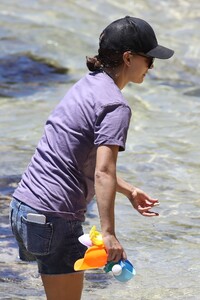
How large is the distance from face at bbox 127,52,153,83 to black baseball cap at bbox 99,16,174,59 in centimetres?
4

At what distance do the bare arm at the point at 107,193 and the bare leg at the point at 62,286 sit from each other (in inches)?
12.8

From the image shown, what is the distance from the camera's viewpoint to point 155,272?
5562 millimetres

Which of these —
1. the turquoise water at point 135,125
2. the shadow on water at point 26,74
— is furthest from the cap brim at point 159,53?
the shadow on water at point 26,74

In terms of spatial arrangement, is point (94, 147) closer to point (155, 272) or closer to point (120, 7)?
point (155, 272)

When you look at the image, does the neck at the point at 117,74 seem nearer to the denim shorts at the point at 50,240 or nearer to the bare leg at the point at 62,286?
the denim shorts at the point at 50,240

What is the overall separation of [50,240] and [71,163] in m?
0.34

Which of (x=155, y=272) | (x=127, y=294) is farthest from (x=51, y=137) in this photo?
(x=155, y=272)

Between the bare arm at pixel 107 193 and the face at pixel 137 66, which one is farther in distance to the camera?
the face at pixel 137 66

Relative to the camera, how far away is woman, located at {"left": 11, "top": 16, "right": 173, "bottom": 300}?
368 centimetres

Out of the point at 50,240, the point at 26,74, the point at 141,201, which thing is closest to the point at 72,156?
the point at 50,240

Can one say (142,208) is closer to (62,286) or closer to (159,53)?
(62,286)

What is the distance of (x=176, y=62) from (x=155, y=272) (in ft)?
24.5

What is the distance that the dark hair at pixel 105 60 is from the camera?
12.3 ft

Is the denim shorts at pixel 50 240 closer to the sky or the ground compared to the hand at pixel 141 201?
closer to the ground
